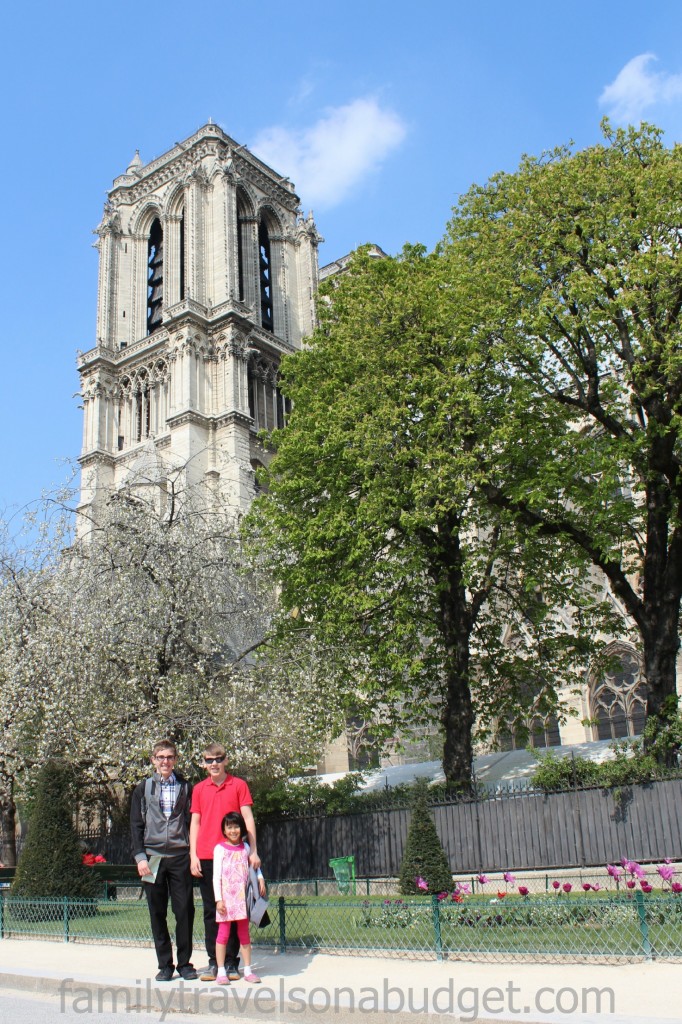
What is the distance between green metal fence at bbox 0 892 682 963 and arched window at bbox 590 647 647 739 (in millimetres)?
18166

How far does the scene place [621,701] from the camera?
88.5ft

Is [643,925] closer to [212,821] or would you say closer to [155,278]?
[212,821]

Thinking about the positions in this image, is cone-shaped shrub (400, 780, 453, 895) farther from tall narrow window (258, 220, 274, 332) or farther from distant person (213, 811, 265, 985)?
tall narrow window (258, 220, 274, 332)

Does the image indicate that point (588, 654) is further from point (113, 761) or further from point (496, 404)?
point (113, 761)

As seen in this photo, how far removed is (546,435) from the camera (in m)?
16.6

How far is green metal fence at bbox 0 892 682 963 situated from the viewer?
7602mm

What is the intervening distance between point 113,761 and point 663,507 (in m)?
10.9

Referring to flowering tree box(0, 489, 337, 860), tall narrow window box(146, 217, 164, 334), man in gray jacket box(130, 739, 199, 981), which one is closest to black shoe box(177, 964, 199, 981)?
man in gray jacket box(130, 739, 199, 981)

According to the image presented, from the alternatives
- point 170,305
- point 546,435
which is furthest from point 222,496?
point 170,305

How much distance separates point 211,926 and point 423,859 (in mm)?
6100

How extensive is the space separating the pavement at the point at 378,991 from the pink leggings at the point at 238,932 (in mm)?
332

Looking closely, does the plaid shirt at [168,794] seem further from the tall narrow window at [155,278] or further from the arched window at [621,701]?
the tall narrow window at [155,278]

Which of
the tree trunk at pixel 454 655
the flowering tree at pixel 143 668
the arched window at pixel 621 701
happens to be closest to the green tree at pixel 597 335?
the tree trunk at pixel 454 655

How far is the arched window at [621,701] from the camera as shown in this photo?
2669 cm
